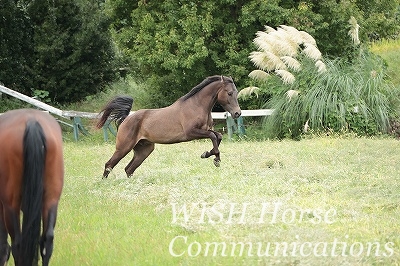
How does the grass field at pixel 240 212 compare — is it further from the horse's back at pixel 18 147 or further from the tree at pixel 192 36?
the tree at pixel 192 36

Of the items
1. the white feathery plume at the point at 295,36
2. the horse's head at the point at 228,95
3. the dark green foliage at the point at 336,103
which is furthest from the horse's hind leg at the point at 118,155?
the white feathery plume at the point at 295,36

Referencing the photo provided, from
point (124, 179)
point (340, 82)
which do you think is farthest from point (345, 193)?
point (340, 82)

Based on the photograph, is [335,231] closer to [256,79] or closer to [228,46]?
[256,79]

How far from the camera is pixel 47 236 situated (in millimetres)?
7094

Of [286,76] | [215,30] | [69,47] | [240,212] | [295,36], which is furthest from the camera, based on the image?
[69,47]

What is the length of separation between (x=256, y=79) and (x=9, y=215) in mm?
17076

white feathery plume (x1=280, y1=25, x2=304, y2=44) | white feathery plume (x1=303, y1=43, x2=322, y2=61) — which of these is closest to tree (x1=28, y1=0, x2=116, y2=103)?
white feathery plume (x1=280, y1=25, x2=304, y2=44)

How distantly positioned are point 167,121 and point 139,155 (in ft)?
2.65

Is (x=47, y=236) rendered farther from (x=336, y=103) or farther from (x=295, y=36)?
(x=295, y=36)

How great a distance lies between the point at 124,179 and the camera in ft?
44.1

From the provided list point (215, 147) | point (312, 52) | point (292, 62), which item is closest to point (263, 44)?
point (292, 62)

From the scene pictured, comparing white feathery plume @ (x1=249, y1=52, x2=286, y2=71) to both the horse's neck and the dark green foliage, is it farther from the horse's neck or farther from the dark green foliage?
the horse's neck

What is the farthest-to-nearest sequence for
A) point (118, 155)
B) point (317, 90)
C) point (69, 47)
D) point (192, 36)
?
point (69, 47) → point (192, 36) → point (317, 90) → point (118, 155)

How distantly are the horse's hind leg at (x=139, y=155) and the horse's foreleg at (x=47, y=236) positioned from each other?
22.3 feet
